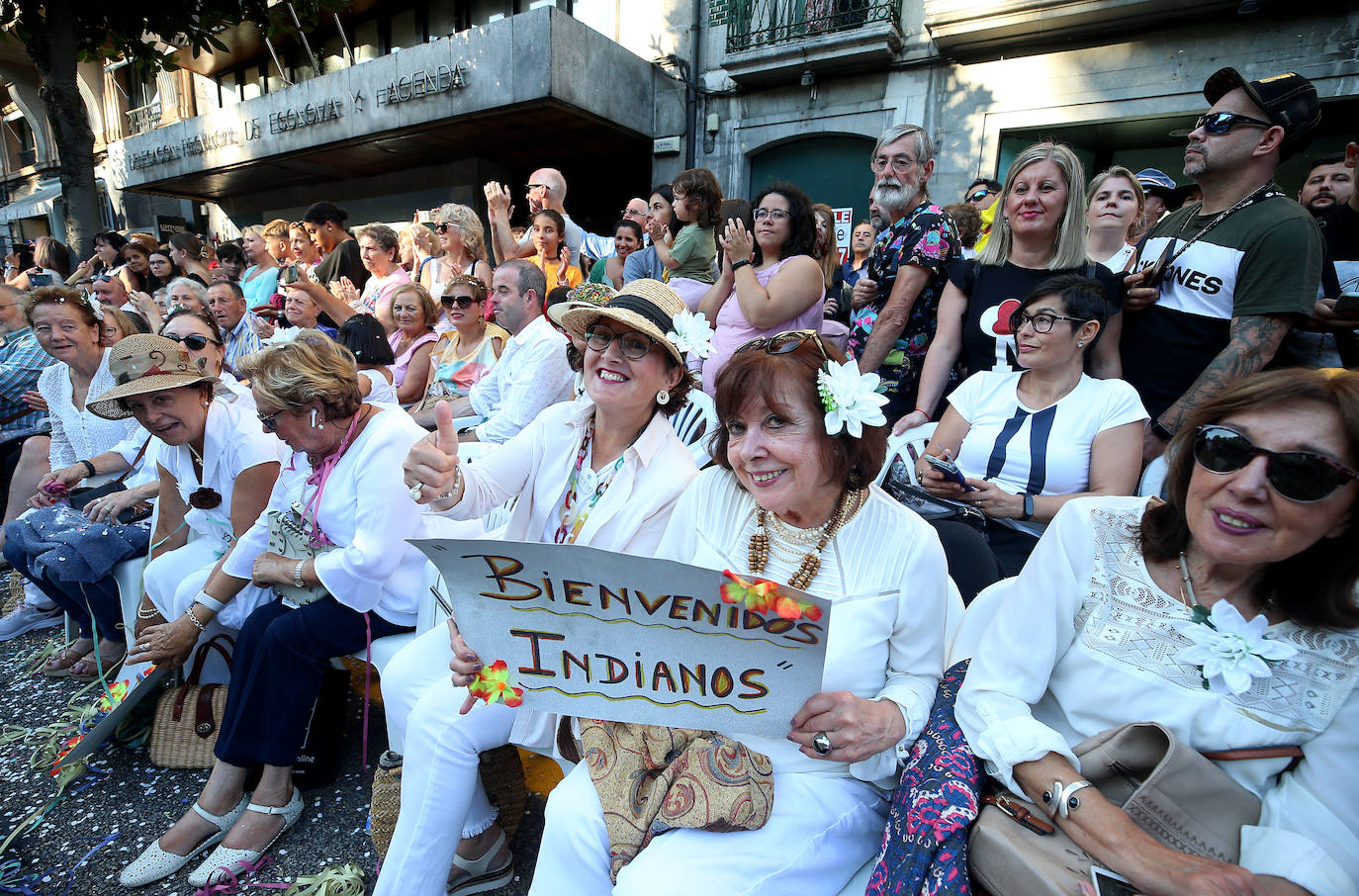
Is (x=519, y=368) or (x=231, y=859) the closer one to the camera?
(x=231, y=859)

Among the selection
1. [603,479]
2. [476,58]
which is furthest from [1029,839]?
[476,58]

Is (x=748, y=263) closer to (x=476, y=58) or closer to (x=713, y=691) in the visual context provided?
(x=713, y=691)

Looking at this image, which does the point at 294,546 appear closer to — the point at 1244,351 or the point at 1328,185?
the point at 1244,351

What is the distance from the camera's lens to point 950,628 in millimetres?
1798

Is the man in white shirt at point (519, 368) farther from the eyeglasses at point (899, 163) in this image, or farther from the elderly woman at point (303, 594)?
the eyeglasses at point (899, 163)

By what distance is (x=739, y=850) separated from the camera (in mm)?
1346

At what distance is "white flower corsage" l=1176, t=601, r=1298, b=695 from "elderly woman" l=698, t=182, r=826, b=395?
2.36 metres

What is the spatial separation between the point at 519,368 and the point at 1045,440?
300 cm

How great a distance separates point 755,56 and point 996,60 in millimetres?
3460

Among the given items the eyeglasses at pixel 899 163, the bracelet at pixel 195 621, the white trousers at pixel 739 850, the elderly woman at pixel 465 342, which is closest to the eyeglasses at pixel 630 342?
the white trousers at pixel 739 850

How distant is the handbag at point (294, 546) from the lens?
2.42 metres

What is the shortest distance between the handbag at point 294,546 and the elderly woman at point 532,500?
23.7 inches

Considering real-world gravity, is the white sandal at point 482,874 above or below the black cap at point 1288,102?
below

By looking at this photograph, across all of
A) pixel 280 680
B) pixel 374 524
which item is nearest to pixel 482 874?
pixel 280 680
